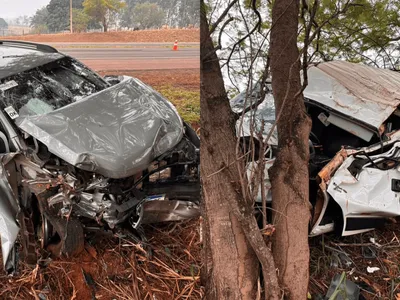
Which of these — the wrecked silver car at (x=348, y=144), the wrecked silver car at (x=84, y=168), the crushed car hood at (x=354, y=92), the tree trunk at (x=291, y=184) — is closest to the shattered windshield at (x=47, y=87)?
the wrecked silver car at (x=84, y=168)

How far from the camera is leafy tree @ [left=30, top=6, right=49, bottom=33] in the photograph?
3921mm

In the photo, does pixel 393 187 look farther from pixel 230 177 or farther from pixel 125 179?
pixel 125 179

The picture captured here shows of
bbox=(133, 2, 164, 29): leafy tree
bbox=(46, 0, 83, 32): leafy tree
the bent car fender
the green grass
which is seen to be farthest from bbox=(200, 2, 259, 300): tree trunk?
bbox=(46, 0, 83, 32): leafy tree

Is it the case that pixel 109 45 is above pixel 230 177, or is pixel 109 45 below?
above

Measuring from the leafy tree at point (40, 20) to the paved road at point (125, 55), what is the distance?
206 millimetres

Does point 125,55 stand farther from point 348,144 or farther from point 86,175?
point 348,144

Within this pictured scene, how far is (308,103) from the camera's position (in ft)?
13.0

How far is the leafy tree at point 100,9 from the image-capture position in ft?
11.7

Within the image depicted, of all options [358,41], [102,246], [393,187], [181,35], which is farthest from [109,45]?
[358,41]

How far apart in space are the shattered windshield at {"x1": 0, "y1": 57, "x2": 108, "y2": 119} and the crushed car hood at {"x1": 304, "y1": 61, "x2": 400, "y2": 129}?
6.89 ft

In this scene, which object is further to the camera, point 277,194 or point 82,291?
point 82,291

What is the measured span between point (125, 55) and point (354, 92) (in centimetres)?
225

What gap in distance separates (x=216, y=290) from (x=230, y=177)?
73 cm

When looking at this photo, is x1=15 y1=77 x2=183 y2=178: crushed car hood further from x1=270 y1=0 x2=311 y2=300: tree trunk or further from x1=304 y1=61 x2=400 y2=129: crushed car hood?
x1=304 y1=61 x2=400 y2=129: crushed car hood
